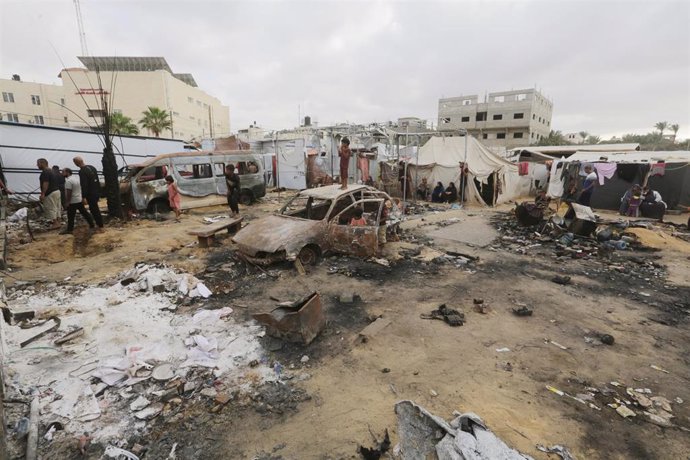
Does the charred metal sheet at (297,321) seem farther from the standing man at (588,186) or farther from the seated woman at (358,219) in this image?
the standing man at (588,186)

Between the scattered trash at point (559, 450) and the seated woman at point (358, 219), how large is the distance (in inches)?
182

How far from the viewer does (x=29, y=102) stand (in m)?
40.8

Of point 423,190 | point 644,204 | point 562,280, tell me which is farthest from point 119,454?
point 644,204

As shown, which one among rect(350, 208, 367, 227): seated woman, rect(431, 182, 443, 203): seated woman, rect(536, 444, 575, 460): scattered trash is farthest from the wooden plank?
rect(431, 182, 443, 203): seated woman

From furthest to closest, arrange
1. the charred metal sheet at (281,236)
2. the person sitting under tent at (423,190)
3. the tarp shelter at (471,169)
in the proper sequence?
the person sitting under tent at (423,190) → the tarp shelter at (471,169) → the charred metal sheet at (281,236)

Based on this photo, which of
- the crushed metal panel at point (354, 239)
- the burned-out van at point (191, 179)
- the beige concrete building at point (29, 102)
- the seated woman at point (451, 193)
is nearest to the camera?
the crushed metal panel at point (354, 239)

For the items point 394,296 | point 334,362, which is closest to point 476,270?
point 394,296

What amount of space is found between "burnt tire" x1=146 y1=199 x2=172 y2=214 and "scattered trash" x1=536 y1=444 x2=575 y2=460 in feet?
36.6

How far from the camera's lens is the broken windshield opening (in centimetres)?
713

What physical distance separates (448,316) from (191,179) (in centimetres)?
1019

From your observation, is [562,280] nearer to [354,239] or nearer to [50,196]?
[354,239]

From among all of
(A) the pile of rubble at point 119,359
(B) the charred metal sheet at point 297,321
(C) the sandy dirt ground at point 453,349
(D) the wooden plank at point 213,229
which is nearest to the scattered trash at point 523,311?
(C) the sandy dirt ground at point 453,349

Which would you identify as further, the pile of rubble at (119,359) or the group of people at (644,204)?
the group of people at (644,204)

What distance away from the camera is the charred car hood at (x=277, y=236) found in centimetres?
587
